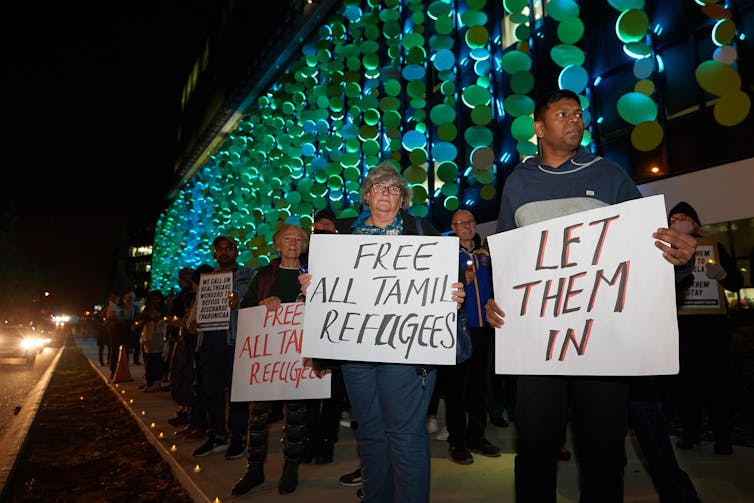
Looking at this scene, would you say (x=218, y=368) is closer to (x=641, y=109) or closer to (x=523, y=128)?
(x=523, y=128)

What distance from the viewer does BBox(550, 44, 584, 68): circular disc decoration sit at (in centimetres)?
703

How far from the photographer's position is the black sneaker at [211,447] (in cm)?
388

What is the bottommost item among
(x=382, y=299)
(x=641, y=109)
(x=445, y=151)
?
(x=382, y=299)

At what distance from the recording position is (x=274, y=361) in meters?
3.27

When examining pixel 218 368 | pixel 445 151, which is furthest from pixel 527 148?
pixel 218 368

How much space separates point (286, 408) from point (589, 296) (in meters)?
2.19

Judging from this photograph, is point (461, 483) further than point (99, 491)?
No

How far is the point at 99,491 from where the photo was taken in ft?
11.0

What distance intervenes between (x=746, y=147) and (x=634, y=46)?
202 cm

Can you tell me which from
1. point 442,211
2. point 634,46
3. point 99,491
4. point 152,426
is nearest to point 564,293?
point 99,491

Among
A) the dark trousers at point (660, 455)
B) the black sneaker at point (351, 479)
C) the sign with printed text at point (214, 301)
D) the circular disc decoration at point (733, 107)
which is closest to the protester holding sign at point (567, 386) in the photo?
the dark trousers at point (660, 455)

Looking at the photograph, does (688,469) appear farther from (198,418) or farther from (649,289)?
(198,418)

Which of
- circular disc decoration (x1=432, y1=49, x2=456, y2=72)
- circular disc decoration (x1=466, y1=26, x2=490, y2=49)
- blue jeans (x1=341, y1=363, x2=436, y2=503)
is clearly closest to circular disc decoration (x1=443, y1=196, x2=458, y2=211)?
circular disc decoration (x1=432, y1=49, x2=456, y2=72)

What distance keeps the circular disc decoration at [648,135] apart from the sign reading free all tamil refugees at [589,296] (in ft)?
15.9
